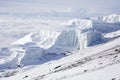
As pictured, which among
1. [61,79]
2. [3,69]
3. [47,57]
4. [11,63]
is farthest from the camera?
[47,57]

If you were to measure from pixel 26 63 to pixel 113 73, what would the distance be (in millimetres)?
113211

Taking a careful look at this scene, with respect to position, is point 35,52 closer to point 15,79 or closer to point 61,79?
point 15,79

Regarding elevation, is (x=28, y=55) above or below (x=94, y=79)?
below

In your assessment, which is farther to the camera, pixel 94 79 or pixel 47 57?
pixel 47 57

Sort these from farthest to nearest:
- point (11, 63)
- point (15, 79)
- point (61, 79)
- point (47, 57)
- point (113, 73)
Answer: point (47, 57) → point (11, 63) → point (15, 79) → point (61, 79) → point (113, 73)

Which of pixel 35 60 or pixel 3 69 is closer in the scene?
pixel 3 69

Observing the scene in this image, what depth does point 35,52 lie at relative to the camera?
6959 inches

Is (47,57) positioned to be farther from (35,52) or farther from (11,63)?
(11,63)

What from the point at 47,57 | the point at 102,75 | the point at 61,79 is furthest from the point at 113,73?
the point at 47,57

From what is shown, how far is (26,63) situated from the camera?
6718 inches

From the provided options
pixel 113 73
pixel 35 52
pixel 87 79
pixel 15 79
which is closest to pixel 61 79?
pixel 87 79

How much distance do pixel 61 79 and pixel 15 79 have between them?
36.8 meters

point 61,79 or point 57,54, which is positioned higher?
point 61,79

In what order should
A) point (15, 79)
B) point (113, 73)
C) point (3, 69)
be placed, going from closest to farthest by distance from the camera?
point (113, 73) < point (15, 79) < point (3, 69)
